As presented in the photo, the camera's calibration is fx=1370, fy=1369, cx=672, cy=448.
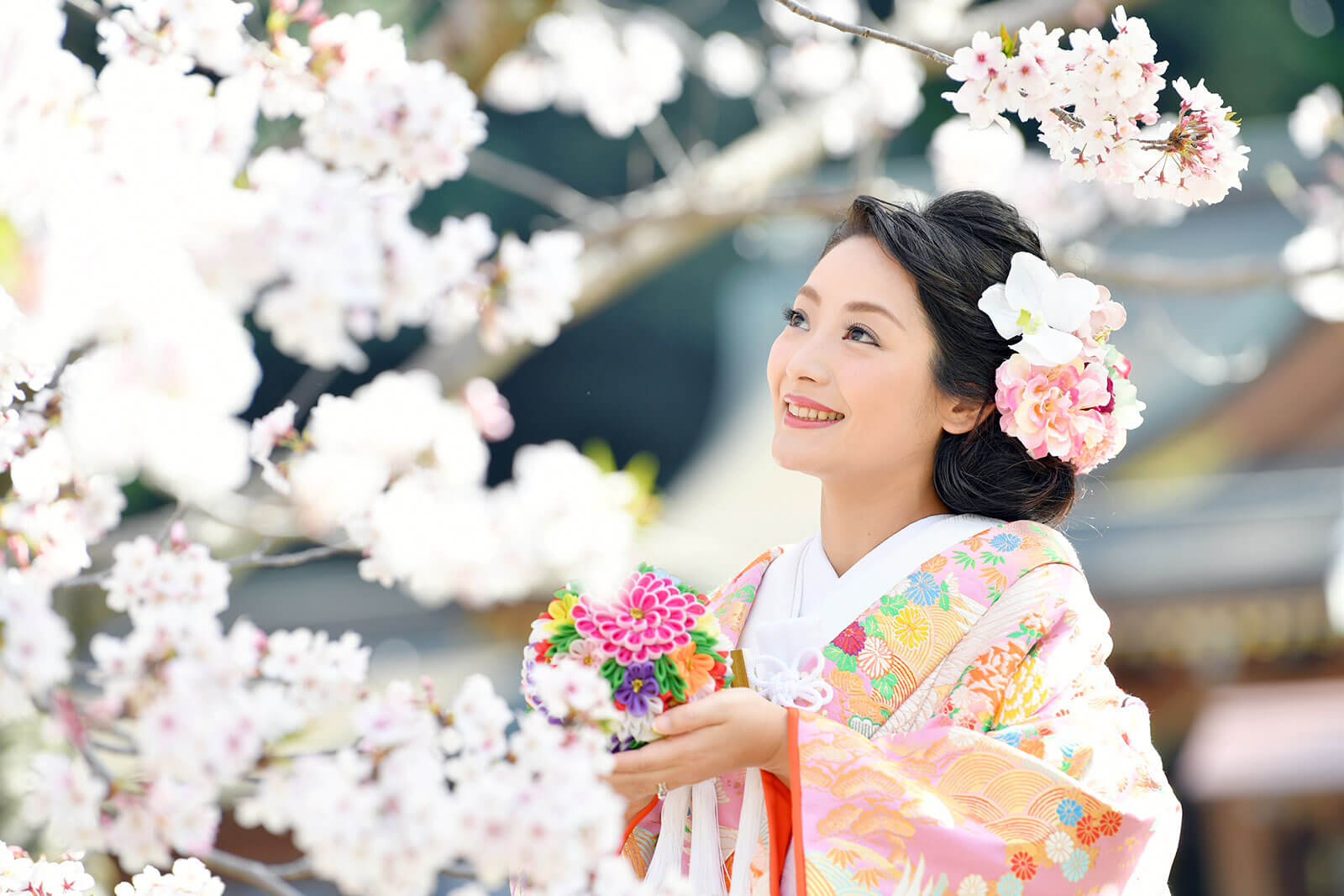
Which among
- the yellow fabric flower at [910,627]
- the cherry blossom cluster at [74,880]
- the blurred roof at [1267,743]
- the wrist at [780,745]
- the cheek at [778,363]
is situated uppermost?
the cheek at [778,363]

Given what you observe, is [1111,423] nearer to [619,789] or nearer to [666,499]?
[619,789]

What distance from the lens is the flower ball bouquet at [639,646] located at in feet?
5.33

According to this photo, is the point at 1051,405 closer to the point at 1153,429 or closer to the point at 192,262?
the point at 192,262

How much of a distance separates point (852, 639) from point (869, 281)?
0.55 m

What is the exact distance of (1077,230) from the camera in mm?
5484

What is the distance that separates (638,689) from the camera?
1.63m

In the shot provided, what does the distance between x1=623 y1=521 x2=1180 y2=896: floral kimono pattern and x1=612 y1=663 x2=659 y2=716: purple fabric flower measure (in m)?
0.27

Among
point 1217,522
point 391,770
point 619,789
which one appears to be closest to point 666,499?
point 1217,522

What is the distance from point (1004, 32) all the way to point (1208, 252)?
5727 mm

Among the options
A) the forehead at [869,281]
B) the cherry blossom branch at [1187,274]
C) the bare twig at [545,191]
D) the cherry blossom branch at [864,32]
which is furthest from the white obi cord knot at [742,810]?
the cherry blossom branch at [1187,274]

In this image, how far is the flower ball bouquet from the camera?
63.9 inches

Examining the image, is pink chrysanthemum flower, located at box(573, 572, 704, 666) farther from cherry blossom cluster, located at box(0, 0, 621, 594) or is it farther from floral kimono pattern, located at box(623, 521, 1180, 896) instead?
cherry blossom cluster, located at box(0, 0, 621, 594)

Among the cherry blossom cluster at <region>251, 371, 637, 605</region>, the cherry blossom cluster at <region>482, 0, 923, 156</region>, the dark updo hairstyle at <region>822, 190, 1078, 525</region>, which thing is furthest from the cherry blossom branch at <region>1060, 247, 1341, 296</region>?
the cherry blossom cluster at <region>251, 371, 637, 605</region>

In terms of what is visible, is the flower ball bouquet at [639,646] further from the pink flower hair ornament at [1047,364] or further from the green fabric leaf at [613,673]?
the pink flower hair ornament at [1047,364]
